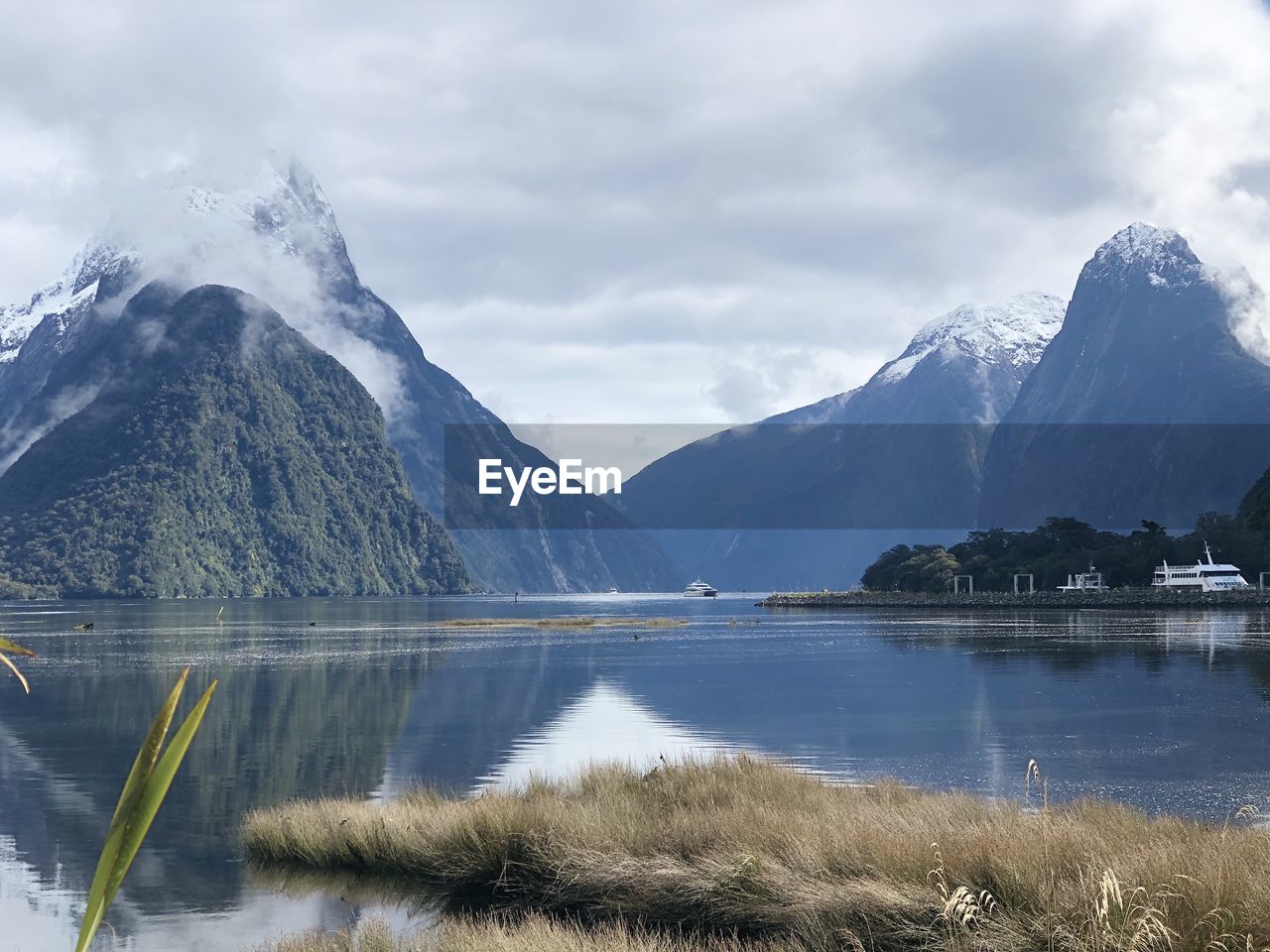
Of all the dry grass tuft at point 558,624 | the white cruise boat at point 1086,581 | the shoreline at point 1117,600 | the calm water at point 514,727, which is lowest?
the dry grass tuft at point 558,624

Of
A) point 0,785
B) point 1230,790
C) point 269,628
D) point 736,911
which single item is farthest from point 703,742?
point 269,628

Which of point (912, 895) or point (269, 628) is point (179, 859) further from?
point (269, 628)

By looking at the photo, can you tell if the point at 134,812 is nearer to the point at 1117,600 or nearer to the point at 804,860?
the point at 804,860

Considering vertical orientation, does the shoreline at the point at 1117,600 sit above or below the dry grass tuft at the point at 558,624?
above

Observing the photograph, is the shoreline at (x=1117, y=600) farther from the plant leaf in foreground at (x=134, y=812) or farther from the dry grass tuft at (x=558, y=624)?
the plant leaf in foreground at (x=134, y=812)

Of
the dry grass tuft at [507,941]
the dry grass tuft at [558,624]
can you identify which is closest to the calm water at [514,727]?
the dry grass tuft at [507,941]

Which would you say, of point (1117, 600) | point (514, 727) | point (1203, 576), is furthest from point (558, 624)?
point (514, 727)
